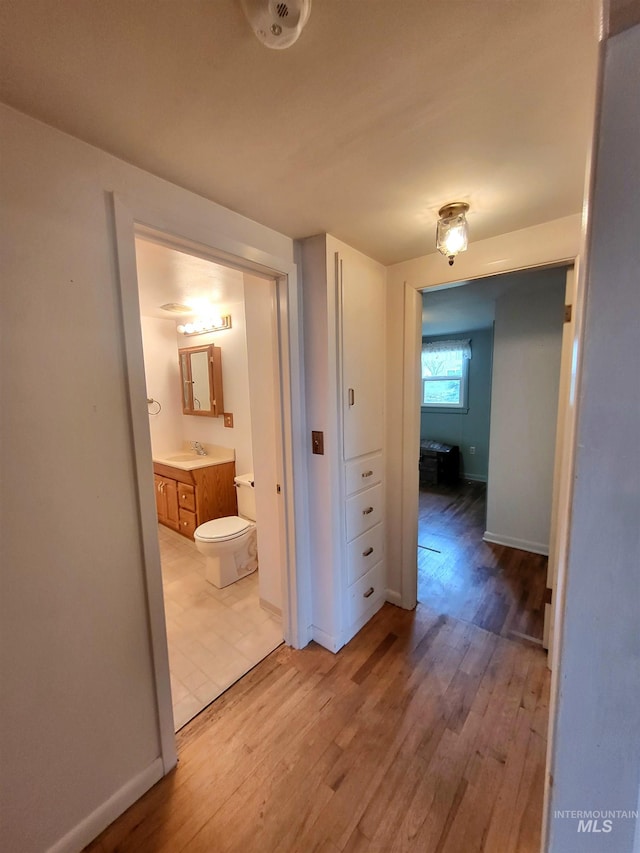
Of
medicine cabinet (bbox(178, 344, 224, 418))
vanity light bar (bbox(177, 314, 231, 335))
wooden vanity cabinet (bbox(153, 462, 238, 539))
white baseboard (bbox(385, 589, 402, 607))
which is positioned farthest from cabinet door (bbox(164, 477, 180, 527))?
white baseboard (bbox(385, 589, 402, 607))

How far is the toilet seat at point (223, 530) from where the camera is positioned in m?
2.40

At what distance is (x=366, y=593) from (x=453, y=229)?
200 cm

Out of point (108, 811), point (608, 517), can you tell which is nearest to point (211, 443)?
point (108, 811)

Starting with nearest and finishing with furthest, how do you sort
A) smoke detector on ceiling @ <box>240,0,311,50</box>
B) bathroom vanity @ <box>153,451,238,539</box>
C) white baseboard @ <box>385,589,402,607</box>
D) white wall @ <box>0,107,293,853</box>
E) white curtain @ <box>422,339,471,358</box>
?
1. smoke detector on ceiling @ <box>240,0,311,50</box>
2. white wall @ <box>0,107,293,853</box>
3. white baseboard @ <box>385,589,402,607</box>
4. bathroom vanity @ <box>153,451,238,539</box>
5. white curtain @ <box>422,339,471,358</box>

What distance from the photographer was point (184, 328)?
11.4 ft

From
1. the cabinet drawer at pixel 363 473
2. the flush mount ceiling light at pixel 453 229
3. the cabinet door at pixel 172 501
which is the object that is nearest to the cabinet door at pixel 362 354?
the cabinet drawer at pixel 363 473

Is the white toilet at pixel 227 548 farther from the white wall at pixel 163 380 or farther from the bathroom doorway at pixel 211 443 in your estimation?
the white wall at pixel 163 380

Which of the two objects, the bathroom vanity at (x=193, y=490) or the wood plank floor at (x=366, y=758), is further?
the bathroom vanity at (x=193, y=490)

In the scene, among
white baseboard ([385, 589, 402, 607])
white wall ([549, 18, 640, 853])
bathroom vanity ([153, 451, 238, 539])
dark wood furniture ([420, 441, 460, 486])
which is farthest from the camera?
dark wood furniture ([420, 441, 460, 486])

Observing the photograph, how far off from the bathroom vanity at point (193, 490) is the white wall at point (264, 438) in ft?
3.44

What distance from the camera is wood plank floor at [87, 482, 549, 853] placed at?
3.62 ft

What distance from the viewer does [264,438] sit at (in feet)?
6.79

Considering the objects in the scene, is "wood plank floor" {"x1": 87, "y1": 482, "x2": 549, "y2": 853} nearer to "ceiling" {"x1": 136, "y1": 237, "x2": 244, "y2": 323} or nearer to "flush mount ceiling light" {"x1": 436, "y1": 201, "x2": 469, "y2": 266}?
"flush mount ceiling light" {"x1": 436, "y1": 201, "x2": 469, "y2": 266}

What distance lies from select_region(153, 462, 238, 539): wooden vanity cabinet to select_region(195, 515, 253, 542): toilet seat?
19.1 inches
